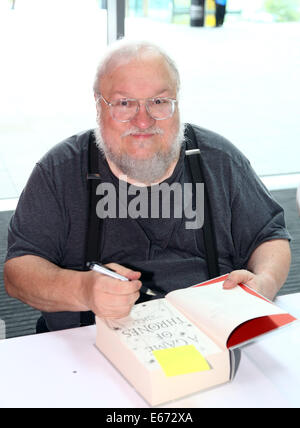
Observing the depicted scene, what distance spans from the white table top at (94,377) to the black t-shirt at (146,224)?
39 centimetres

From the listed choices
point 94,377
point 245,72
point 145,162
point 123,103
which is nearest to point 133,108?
point 123,103

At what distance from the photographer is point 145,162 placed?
67.9 inches

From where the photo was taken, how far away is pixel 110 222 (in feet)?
5.73

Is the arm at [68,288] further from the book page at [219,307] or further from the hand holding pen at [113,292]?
the book page at [219,307]

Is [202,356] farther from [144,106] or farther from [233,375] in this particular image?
[144,106]

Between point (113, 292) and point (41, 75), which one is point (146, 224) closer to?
point (113, 292)

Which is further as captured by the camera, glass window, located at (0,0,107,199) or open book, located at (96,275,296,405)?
glass window, located at (0,0,107,199)

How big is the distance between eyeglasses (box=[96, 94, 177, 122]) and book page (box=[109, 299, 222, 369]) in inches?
24.5

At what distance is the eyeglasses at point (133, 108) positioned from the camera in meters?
1.71

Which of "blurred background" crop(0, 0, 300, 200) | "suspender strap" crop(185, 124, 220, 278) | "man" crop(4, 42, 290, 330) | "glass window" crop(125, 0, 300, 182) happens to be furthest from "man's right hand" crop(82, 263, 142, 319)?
"glass window" crop(125, 0, 300, 182)

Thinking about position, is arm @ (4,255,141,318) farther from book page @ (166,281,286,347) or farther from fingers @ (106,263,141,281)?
book page @ (166,281,286,347)

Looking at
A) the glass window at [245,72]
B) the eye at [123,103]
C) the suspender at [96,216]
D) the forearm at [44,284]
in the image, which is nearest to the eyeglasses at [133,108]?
the eye at [123,103]
